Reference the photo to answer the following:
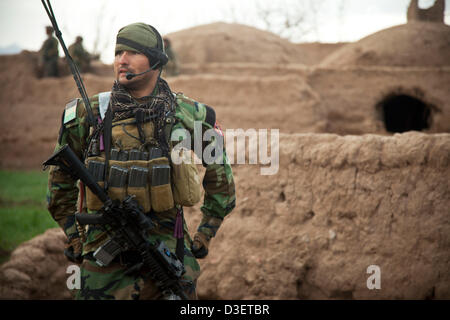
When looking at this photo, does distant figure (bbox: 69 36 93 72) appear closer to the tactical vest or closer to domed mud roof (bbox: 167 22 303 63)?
domed mud roof (bbox: 167 22 303 63)

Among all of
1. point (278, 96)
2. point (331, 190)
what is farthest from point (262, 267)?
point (278, 96)

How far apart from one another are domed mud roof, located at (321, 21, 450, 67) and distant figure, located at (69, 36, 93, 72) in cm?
712

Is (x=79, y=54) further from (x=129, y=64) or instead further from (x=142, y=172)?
(x=142, y=172)

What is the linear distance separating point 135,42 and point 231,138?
2877mm

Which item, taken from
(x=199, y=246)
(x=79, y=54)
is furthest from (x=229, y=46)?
(x=199, y=246)

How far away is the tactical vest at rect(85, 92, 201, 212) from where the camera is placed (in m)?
2.32

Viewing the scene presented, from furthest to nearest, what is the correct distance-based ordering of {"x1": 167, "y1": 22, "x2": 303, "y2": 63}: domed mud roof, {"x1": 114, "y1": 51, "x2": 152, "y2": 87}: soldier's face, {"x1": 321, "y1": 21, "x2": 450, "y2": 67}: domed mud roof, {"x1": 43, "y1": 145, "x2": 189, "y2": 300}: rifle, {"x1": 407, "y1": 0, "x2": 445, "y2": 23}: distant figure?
{"x1": 167, "y1": 22, "x2": 303, "y2": 63}: domed mud roof, {"x1": 321, "y1": 21, "x2": 450, "y2": 67}: domed mud roof, {"x1": 407, "y1": 0, "x2": 445, "y2": 23}: distant figure, {"x1": 114, "y1": 51, "x2": 152, "y2": 87}: soldier's face, {"x1": 43, "y1": 145, "x2": 189, "y2": 300}: rifle

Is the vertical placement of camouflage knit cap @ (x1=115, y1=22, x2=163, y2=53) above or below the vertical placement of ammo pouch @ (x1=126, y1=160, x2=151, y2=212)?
above

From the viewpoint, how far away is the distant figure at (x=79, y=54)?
13905 mm

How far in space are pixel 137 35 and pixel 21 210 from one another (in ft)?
21.6

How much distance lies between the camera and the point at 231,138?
17.2 feet

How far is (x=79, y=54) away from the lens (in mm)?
14078

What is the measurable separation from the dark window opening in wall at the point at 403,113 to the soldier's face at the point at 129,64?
36.6 feet

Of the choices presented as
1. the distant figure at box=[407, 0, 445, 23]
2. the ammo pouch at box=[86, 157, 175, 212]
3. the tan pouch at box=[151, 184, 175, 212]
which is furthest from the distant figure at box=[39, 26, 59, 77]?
the tan pouch at box=[151, 184, 175, 212]
